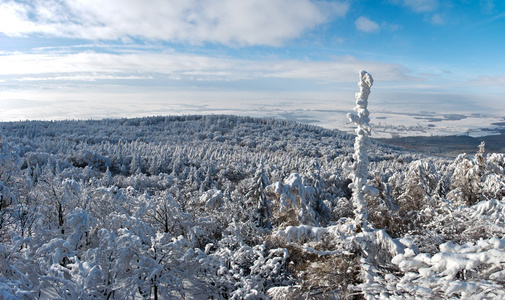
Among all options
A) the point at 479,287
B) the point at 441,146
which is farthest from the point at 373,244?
the point at 441,146

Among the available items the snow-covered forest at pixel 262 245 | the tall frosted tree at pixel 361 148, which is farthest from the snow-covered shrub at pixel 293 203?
the tall frosted tree at pixel 361 148

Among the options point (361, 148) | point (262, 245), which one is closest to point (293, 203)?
point (262, 245)

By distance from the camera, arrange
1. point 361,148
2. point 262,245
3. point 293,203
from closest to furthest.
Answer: point 361,148, point 262,245, point 293,203

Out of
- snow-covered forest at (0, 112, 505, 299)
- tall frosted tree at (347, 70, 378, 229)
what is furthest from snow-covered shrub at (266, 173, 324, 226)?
tall frosted tree at (347, 70, 378, 229)

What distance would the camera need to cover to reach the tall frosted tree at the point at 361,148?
23.0 feet

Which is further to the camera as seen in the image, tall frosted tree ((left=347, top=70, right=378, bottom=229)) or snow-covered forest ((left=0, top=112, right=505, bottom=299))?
tall frosted tree ((left=347, top=70, right=378, bottom=229))

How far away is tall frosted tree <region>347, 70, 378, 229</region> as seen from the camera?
23.0ft

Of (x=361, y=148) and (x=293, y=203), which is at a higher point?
(x=361, y=148)

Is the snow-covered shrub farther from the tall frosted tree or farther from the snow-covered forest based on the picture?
the tall frosted tree

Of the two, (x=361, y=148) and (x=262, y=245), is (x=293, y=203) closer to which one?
(x=262, y=245)

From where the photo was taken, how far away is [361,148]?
7324mm

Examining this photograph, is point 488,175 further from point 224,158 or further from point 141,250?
point 224,158

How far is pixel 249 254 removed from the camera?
35.2 feet

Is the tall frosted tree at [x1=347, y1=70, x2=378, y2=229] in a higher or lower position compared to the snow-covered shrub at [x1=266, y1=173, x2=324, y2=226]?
higher
